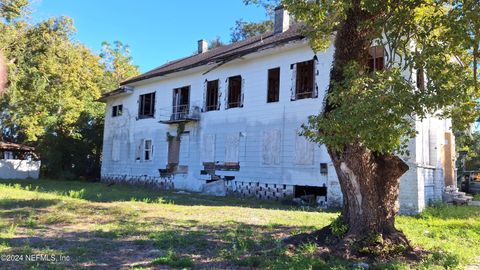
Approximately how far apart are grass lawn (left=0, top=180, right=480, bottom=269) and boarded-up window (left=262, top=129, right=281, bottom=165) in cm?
630

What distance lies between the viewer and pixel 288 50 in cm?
1966

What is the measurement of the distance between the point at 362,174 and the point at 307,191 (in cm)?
1158

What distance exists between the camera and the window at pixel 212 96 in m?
23.2

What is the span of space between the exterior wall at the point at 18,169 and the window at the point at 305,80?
23624mm

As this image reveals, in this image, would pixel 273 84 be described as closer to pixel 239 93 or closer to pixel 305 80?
pixel 305 80

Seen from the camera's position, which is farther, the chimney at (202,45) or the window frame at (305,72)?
the chimney at (202,45)

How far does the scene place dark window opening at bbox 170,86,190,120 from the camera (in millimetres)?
24641

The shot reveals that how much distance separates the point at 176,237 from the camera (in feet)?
28.0

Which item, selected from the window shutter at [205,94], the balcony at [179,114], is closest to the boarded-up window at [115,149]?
the balcony at [179,114]

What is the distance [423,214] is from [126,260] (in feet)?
35.9

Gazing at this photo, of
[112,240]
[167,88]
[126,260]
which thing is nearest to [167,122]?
[167,88]

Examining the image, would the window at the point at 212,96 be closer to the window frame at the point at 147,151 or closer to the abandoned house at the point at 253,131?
the abandoned house at the point at 253,131

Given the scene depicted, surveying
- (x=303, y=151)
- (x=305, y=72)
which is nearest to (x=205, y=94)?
(x=305, y=72)

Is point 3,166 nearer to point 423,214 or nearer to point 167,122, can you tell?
point 167,122
